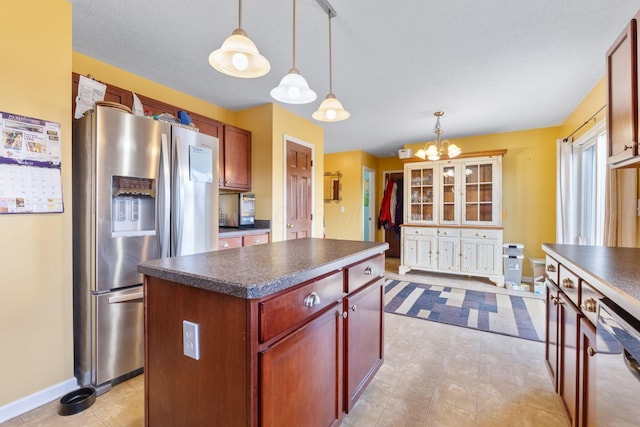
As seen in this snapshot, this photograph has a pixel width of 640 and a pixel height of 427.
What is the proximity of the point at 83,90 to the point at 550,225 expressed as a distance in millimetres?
5728

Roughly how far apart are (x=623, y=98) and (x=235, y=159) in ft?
10.6

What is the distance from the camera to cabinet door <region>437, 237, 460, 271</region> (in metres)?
4.52

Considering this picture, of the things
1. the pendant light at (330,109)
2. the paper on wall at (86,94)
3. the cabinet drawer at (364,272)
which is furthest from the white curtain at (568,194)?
the paper on wall at (86,94)

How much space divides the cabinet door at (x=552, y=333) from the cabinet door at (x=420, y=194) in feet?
9.93

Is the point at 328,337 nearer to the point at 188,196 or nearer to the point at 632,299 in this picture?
the point at 632,299

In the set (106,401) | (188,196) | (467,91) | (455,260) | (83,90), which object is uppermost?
(467,91)

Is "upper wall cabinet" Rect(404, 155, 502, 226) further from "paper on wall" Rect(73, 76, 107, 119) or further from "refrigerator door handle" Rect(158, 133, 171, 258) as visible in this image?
"paper on wall" Rect(73, 76, 107, 119)

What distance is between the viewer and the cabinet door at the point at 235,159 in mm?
3250

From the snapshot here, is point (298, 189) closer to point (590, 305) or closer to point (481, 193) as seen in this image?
point (481, 193)

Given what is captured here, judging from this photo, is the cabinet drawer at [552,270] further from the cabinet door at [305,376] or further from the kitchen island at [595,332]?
the cabinet door at [305,376]

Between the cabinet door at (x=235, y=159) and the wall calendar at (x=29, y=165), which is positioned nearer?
the wall calendar at (x=29, y=165)

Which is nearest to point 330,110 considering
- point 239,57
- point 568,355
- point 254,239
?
point 239,57

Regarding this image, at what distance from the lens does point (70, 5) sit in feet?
5.82

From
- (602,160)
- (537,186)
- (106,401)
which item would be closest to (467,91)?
(602,160)
